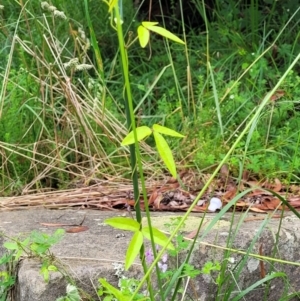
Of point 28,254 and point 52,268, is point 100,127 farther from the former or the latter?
point 52,268

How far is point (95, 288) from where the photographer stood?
71.2 inches

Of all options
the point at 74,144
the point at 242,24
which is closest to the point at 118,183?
the point at 74,144

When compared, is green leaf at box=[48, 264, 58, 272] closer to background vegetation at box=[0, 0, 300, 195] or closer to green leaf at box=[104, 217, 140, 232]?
green leaf at box=[104, 217, 140, 232]

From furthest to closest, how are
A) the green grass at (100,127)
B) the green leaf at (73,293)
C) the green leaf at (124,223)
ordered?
the green grass at (100,127), the green leaf at (73,293), the green leaf at (124,223)

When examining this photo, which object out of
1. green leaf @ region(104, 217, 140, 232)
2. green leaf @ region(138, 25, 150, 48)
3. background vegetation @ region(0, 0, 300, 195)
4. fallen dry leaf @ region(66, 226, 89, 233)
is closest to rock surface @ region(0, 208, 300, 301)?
fallen dry leaf @ region(66, 226, 89, 233)

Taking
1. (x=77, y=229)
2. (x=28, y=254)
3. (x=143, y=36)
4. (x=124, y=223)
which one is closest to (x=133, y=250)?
(x=124, y=223)

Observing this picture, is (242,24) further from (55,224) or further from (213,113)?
(55,224)

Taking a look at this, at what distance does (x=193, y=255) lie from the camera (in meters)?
1.93

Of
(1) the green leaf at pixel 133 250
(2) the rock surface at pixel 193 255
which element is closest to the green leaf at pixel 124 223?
(1) the green leaf at pixel 133 250

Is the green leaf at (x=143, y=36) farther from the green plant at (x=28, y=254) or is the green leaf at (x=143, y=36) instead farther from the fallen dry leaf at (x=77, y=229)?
the fallen dry leaf at (x=77, y=229)

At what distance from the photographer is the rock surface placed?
1801 millimetres

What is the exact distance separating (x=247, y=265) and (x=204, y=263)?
0.42 feet

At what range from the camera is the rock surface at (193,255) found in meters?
1.80

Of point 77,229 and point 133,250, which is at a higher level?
point 133,250
